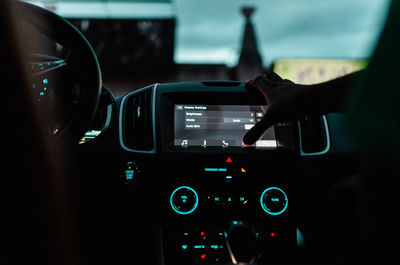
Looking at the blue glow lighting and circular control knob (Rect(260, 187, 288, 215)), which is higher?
the blue glow lighting

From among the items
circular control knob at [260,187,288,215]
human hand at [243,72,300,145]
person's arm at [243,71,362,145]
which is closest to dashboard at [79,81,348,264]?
circular control knob at [260,187,288,215]

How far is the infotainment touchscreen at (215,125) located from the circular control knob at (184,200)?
25 cm

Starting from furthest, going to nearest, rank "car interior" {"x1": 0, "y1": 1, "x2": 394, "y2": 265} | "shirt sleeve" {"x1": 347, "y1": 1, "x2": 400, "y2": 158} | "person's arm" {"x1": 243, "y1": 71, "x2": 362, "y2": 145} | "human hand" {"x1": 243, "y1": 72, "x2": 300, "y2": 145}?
"car interior" {"x1": 0, "y1": 1, "x2": 394, "y2": 265}
"human hand" {"x1": 243, "y1": 72, "x2": 300, "y2": 145}
"person's arm" {"x1": 243, "y1": 71, "x2": 362, "y2": 145}
"shirt sleeve" {"x1": 347, "y1": 1, "x2": 400, "y2": 158}

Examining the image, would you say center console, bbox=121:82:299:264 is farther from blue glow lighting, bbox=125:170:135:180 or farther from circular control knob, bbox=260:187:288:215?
blue glow lighting, bbox=125:170:135:180

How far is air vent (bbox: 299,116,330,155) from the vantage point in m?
2.24

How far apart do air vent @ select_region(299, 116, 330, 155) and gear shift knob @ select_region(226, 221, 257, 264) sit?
651 millimetres

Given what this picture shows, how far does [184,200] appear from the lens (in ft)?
7.02

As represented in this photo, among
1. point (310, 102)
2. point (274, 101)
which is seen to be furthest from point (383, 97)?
point (274, 101)

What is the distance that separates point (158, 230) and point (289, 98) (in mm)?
1036

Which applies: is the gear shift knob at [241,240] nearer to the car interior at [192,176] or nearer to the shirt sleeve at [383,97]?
the car interior at [192,176]

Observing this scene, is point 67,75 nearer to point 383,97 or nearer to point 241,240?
point 241,240

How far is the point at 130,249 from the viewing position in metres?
2.21

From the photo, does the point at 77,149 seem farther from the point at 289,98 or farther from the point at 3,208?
the point at 289,98

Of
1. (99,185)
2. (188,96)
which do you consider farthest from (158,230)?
(188,96)
